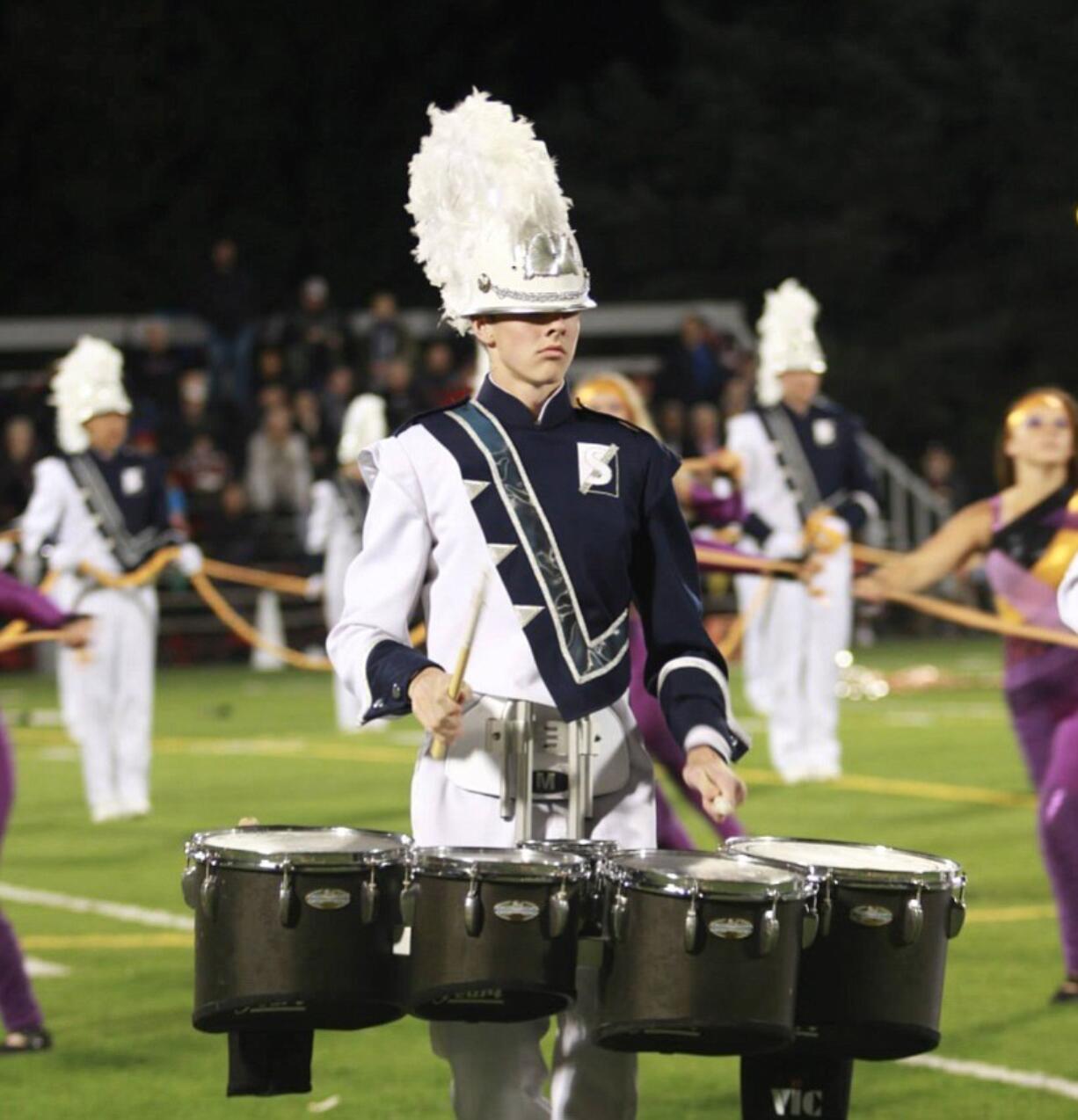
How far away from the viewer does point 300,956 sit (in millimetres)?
4277

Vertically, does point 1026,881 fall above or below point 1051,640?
below

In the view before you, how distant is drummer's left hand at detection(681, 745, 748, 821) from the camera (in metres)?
4.47

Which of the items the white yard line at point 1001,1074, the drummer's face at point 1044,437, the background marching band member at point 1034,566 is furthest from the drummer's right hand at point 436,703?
the drummer's face at point 1044,437

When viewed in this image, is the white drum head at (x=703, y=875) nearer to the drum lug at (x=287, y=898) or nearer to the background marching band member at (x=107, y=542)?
the drum lug at (x=287, y=898)

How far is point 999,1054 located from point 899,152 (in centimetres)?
3116

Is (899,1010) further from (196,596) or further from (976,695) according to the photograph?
(196,596)

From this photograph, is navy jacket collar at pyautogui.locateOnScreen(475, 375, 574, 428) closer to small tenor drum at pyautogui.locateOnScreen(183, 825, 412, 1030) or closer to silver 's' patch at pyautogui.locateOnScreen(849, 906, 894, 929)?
small tenor drum at pyautogui.locateOnScreen(183, 825, 412, 1030)

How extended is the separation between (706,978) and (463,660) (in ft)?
2.13

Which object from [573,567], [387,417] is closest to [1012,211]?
[387,417]

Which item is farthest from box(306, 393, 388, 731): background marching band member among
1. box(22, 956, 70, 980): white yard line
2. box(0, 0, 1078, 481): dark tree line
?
box(0, 0, 1078, 481): dark tree line

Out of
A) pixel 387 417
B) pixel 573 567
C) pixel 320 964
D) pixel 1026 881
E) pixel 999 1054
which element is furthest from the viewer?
pixel 387 417

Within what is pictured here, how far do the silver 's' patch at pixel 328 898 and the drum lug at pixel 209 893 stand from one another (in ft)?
0.59

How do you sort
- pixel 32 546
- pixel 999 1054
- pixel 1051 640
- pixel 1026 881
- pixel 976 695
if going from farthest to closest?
1. pixel 976 695
2. pixel 32 546
3. pixel 1026 881
4. pixel 1051 640
5. pixel 999 1054

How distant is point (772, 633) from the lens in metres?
14.8
